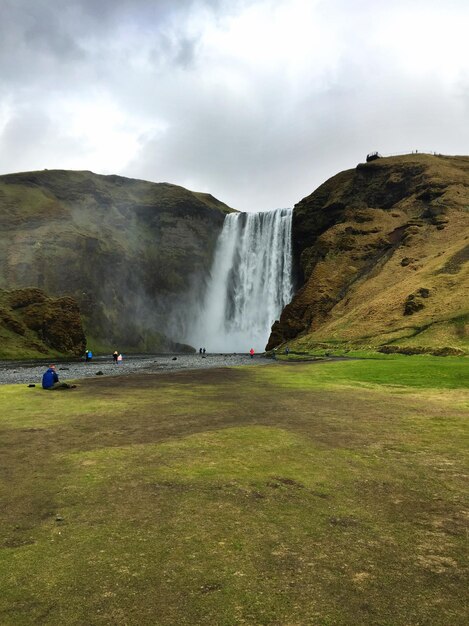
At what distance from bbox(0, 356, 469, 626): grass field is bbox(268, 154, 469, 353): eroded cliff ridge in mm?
34352

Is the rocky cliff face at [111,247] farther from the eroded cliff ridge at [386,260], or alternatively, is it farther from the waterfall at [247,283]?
the eroded cliff ridge at [386,260]

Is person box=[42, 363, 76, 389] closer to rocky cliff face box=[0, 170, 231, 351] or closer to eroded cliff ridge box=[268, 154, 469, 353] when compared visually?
eroded cliff ridge box=[268, 154, 469, 353]

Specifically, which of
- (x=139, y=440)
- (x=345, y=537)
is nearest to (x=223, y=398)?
(x=139, y=440)

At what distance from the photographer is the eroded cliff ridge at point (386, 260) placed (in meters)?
52.2

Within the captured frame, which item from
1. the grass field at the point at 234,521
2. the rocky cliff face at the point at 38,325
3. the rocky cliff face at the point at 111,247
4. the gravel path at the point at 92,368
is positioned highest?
the rocky cliff face at the point at 111,247

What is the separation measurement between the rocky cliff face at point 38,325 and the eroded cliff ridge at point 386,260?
42134 mm

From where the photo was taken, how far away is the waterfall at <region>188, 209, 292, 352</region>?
107688 mm

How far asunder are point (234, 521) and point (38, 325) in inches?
3643

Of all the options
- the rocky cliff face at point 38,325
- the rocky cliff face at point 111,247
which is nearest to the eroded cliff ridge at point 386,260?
the rocky cliff face at point 38,325

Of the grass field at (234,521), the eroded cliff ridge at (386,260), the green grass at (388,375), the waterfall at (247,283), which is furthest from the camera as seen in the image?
the waterfall at (247,283)

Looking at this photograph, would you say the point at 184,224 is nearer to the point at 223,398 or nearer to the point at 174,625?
the point at 223,398

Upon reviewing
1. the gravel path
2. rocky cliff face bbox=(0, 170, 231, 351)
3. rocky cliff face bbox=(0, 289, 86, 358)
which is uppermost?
rocky cliff face bbox=(0, 170, 231, 351)

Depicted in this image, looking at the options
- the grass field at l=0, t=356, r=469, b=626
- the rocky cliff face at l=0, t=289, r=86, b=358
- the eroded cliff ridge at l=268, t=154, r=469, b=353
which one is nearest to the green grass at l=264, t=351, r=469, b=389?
the eroded cliff ridge at l=268, t=154, r=469, b=353

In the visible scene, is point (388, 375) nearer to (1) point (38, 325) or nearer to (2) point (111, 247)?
(1) point (38, 325)
